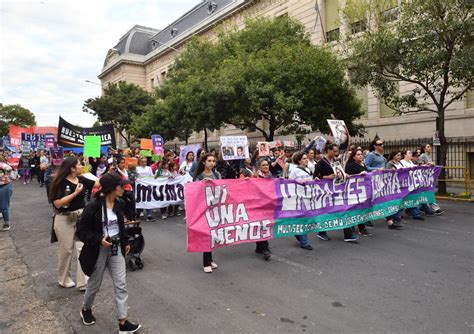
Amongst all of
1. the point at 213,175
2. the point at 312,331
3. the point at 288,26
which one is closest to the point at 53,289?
the point at 213,175

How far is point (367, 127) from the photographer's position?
69.4ft

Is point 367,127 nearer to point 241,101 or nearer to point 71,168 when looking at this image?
point 241,101

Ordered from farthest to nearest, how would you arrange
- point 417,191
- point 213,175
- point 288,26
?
point 288,26 < point 417,191 < point 213,175

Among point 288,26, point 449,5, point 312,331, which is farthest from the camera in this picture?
point 288,26

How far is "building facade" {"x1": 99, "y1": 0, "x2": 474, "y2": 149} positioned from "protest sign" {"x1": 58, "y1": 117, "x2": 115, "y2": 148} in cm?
1014

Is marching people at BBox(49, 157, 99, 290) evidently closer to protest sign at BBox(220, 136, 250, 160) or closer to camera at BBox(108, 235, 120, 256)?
camera at BBox(108, 235, 120, 256)

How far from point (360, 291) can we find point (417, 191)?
5.19m

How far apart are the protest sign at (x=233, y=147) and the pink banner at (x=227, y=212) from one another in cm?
576

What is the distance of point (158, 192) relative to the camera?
9719 millimetres

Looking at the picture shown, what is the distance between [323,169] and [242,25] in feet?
89.2

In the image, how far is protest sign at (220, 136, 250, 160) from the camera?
38.8 ft

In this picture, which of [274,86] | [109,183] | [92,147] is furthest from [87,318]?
[274,86]

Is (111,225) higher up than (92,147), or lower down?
lower down

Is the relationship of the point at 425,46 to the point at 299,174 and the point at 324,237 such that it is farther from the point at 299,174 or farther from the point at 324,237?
the point at 324,237
